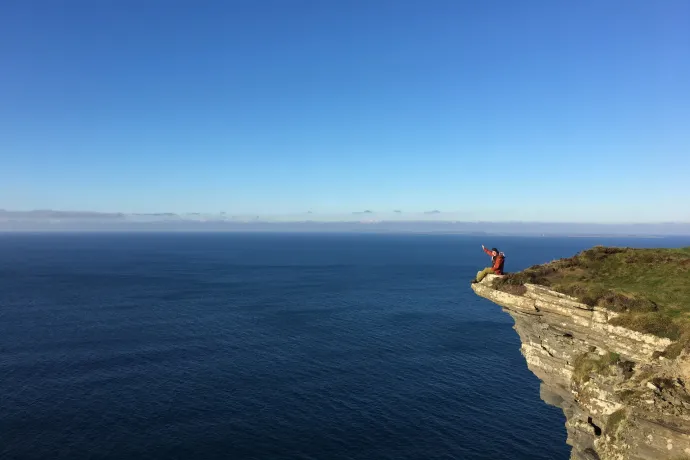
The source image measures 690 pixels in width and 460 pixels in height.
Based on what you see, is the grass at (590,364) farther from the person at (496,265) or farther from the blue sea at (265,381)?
the blue sea at (265,381)

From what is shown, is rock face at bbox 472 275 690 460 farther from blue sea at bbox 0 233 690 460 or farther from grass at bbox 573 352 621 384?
blue sea at bbox 0 233 690 460

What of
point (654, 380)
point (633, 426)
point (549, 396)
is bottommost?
point (549, 396)

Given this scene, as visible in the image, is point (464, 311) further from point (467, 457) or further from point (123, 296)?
point (123, 296)

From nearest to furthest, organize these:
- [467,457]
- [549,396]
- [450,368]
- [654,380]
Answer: [654,380], [549,396], [467,457], [450,368]

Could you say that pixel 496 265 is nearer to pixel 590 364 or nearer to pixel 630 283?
pixel 630 283

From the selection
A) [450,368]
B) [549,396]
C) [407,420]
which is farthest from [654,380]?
[450,368]
